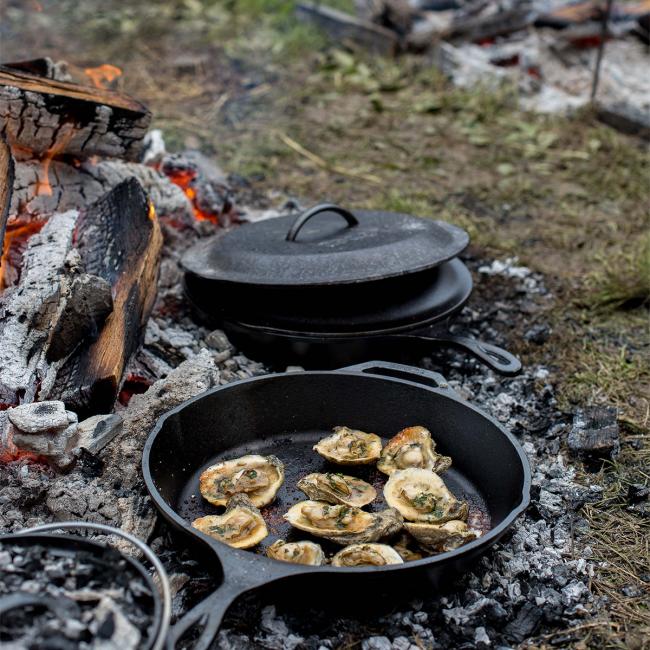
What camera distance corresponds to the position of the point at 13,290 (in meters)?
2.56

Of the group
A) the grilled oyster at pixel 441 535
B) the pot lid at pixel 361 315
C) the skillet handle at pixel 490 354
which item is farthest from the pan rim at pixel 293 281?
the grilled oyster at pixel 441 535

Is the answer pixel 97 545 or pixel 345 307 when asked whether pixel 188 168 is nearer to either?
pixel 345 307

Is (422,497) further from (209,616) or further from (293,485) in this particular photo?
(209,616)

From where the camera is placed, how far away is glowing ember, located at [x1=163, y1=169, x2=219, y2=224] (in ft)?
12.6

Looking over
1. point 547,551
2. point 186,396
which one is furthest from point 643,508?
point 186,396

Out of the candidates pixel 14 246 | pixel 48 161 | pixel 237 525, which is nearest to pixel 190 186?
pixel 48 161

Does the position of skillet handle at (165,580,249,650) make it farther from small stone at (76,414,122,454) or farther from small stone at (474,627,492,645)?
small stone at (76,414,122,454)

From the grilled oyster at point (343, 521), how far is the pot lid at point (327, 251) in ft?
2.87

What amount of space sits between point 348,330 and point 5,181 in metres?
1.41

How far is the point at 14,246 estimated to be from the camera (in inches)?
116

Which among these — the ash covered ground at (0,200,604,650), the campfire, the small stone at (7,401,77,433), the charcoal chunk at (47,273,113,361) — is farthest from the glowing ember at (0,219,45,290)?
the small stone at (7,401,77,433)

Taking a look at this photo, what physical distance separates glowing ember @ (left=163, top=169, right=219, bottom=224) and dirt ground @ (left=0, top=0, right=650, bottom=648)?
747 millimetres

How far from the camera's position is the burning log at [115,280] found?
7.98 feet

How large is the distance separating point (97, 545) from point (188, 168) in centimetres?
284
